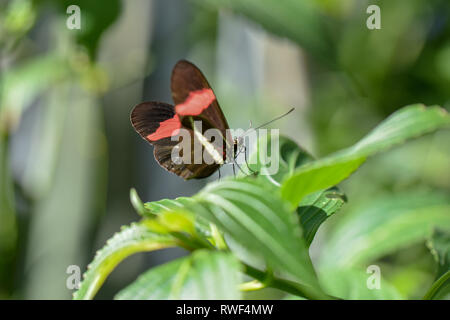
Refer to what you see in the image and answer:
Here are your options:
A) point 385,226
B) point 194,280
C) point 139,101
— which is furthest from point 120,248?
point 139,101

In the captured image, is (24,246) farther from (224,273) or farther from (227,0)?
(224,273)

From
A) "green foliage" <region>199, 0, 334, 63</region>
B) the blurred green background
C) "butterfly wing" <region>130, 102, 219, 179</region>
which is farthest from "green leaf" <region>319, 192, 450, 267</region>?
"butterfly wing" <region>130, 102, 219, 179</region>

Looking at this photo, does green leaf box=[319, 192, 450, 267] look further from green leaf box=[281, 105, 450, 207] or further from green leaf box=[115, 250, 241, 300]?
green leaf box=[115, 250, 241, 300]

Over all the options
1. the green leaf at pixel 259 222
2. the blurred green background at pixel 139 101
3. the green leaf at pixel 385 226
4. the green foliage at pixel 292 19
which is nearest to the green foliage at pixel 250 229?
the green leaf at pixel 259 222

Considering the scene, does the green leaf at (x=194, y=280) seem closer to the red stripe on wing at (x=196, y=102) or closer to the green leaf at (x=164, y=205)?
the green leaf at (x=164, y=205)

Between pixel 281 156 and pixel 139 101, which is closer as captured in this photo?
pixel 281 156

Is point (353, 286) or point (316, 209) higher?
point (316, 209)

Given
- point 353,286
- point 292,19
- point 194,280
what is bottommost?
point 353,286

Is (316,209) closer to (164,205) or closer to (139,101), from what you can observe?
(164,205)
